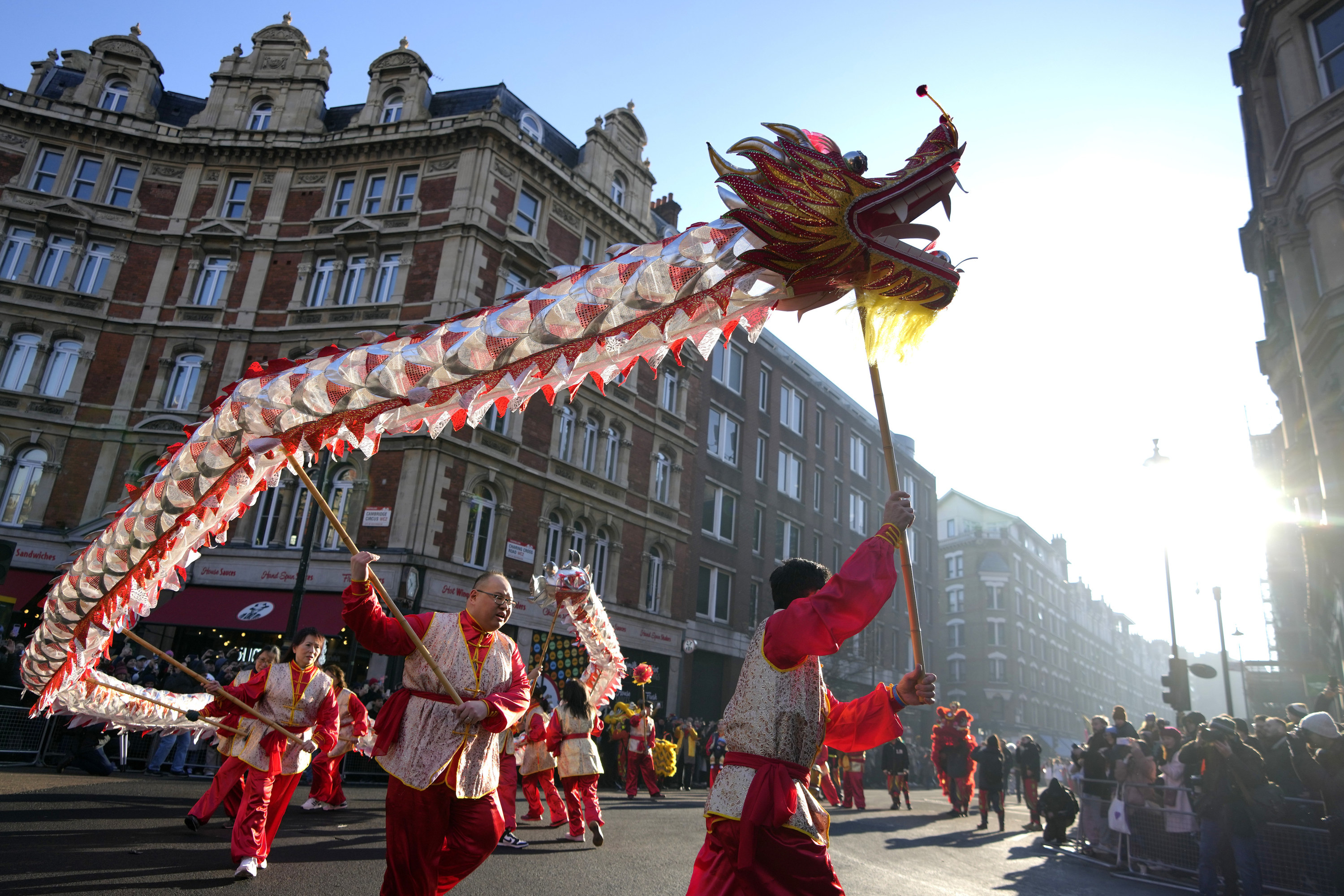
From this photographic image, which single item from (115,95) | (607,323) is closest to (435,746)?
(607,323)

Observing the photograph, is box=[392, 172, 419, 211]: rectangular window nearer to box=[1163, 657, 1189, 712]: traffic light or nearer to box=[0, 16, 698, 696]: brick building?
box=[0, 16, 698, 696]: brick building

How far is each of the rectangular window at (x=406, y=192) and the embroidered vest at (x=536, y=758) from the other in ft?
56.3

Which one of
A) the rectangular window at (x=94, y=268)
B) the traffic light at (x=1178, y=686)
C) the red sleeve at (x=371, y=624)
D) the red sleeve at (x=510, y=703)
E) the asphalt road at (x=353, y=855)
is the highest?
the rectangular window at (x=94, y=268)

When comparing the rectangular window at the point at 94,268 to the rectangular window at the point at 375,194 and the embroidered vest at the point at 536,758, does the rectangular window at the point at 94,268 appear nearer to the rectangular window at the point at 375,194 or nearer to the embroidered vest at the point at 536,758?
the rectangular window at the point at 375,194

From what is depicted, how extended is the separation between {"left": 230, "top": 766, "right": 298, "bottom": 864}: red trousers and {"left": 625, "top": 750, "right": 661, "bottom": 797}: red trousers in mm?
10402

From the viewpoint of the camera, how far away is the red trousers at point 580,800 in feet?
28.6

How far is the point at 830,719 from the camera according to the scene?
153 inches

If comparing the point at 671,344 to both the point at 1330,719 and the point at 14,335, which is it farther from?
the point at 14,335

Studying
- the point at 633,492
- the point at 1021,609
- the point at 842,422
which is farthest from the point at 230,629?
the point at 1021,609

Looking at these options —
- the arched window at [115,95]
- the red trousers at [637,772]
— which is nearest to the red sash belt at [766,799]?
the red trousers at [637,772]

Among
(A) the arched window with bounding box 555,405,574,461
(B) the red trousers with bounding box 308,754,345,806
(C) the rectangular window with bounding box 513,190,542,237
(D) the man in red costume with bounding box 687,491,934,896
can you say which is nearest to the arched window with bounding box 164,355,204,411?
(C) the rectangular window with bounding box 513,190,542,237

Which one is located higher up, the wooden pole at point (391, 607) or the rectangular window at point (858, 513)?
the rectangular window at point (858, 513)

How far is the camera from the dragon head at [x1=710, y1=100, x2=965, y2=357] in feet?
11.7

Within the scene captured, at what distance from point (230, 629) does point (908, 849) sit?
16.0 m
